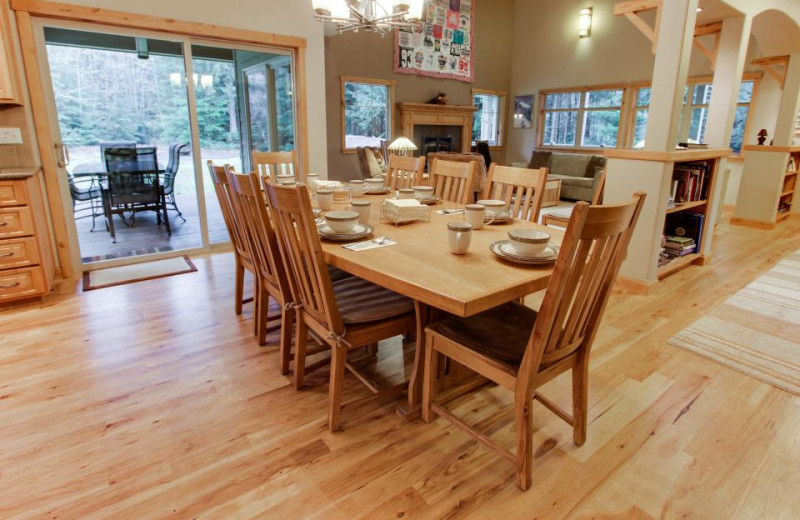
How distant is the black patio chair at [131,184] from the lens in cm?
416

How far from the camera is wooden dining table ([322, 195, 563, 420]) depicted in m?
1.35

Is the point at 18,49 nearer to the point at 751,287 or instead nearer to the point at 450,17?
the point at 751,287

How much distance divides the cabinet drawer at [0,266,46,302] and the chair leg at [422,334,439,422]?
2.79 m

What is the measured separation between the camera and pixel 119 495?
1558 millimetres

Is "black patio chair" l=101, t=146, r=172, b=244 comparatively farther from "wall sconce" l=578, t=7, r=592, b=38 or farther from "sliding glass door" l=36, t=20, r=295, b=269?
"wall sconce" l=578, t=7, r=592, b=38

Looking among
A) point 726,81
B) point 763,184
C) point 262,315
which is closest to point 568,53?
point 763,184

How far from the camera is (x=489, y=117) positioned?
9.70m

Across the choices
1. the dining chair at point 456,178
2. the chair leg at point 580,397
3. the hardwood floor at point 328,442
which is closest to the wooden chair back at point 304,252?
the hardwood floor at point 328,442

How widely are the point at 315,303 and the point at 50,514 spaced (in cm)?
108

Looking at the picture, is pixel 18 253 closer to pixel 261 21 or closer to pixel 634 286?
pixel 261 21

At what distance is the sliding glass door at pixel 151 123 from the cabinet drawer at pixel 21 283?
0.81 metres

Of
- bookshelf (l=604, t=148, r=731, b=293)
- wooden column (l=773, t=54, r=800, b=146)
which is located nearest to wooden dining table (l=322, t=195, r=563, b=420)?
bookshelf (l=604, t=148, r=731, b=293)

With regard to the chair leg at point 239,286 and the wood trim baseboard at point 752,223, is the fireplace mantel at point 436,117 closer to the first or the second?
the wood trim baseboard at point 752,223

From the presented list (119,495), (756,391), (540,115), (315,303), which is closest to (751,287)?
(756,391)
